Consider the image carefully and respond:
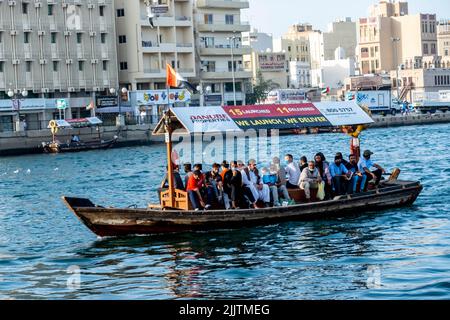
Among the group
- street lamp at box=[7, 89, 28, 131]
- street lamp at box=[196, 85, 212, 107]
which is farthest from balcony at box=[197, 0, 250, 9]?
street lamp at box=[7, 89, 28, 131]

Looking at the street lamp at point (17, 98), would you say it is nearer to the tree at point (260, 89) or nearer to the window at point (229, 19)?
the window at point (229, 19)

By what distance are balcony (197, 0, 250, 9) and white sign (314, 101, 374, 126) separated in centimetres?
6941

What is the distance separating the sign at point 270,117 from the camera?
76.5 feet

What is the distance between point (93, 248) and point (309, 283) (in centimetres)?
683

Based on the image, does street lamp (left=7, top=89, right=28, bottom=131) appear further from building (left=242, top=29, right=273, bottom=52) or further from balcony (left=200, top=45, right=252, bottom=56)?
building (left=242, top=29, right=273, bottom=52)

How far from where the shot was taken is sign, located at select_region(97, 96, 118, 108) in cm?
8544

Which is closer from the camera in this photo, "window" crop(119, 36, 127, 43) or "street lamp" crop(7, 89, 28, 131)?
"street lamp" crop(7, 89, 28, 131)

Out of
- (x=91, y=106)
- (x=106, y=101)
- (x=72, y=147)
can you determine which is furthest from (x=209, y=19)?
(x=72, y=147)

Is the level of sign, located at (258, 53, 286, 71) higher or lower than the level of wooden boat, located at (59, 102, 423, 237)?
higher

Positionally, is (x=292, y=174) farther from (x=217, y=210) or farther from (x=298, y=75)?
(x=298, y=75)

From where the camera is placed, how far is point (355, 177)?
25.4 metres

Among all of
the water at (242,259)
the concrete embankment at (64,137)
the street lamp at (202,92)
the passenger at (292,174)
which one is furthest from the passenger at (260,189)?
the street lamp at (202,92)

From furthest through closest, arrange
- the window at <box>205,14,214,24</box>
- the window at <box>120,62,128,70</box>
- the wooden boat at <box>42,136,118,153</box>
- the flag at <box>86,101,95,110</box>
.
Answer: the window at <box>205,14,214,24</box> < the window at <box>120,62,128,70</box> < the flag at <box>86,101,95,110</box> < the wooden boat at <box>42,136,118,153</box>
